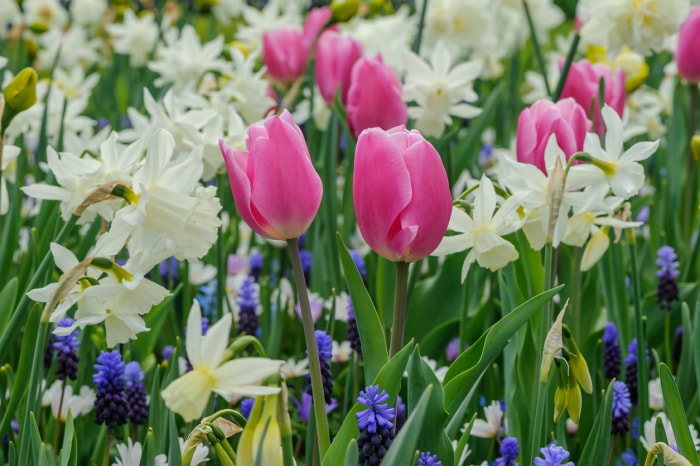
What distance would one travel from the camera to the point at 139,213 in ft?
3.18

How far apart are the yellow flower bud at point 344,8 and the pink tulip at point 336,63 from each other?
360 millimetres

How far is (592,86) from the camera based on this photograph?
185 centimetres

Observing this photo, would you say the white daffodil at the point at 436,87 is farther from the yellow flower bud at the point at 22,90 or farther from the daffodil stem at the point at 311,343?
the daffodil stem at the point at 311,343

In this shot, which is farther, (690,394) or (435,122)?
(435,122)

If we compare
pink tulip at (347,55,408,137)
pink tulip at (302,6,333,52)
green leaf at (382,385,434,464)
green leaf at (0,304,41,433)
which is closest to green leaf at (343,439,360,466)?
green leaf at (382,385,434,464)

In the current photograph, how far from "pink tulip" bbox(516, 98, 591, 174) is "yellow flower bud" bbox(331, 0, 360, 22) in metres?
1.31

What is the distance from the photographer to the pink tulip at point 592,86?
72.2 inches

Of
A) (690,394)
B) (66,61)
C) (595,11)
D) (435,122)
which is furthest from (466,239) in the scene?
(66,61)

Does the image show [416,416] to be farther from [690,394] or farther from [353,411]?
[690,394]

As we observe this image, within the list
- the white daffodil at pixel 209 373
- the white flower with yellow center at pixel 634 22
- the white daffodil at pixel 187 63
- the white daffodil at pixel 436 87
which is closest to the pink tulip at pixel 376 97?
the white daffodil at pixel 436 87

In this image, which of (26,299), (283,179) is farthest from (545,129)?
(26,299)

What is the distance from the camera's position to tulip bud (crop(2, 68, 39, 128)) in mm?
1382

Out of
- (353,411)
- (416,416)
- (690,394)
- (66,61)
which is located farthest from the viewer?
(66,61)

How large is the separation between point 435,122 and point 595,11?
40 centimetres
